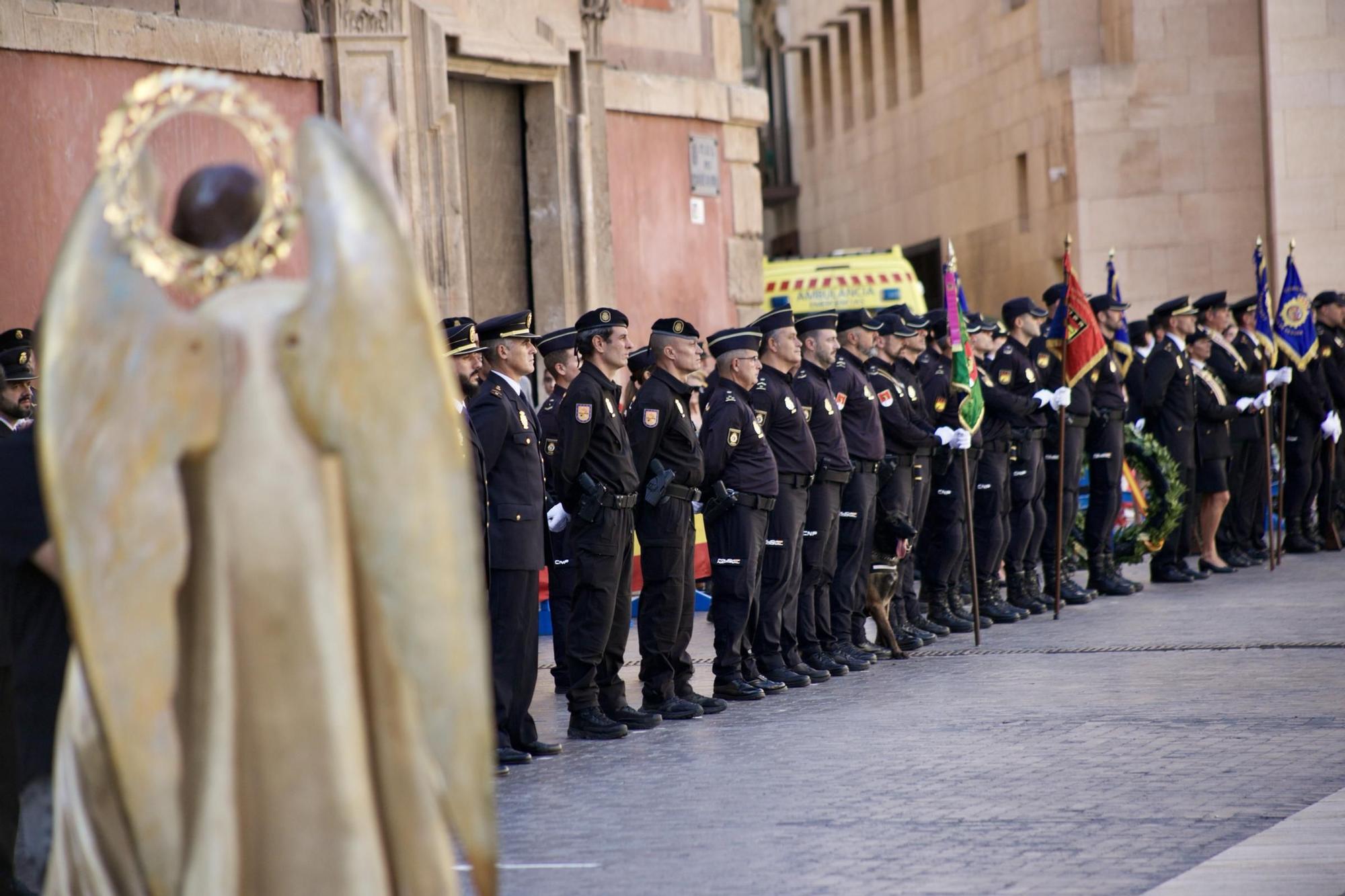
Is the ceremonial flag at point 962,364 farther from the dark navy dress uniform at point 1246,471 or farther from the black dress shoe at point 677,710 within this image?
the dark navy dress uniform at point 1246,471

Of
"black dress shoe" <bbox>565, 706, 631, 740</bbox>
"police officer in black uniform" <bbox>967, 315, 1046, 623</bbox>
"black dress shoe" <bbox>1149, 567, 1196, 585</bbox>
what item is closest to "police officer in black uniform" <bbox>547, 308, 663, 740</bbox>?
"black dress shoe" <bbox>565, 706, 631, 740</bbox>

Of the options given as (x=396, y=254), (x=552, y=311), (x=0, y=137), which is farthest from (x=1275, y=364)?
(x=396, y=254)

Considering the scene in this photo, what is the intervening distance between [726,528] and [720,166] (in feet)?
30.6

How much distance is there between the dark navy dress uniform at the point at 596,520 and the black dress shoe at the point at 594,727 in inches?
1.7

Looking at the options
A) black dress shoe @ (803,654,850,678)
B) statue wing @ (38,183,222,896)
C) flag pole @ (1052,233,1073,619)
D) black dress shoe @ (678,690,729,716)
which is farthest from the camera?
flag pole @ (1052,233,1073,619)

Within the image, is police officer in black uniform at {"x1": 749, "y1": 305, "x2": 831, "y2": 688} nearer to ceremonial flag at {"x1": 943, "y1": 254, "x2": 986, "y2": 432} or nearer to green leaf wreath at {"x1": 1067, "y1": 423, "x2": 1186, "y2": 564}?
ceremonial flag at {"x1": 943, "y1": 254, "x2": 986, "y2": 432}

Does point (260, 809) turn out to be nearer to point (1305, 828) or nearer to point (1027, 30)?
point (1305, 828)

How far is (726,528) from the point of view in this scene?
38.1ft

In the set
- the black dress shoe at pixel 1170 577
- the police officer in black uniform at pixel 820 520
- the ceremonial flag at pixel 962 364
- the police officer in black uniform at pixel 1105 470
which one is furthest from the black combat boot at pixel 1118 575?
the police officer in black uniform at pixel 820 520

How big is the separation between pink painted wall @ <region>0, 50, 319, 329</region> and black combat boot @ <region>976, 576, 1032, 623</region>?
5521 millimetres

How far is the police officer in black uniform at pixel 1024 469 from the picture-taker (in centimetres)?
1558

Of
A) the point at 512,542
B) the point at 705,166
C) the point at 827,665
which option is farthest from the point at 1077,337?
the point at 512,542

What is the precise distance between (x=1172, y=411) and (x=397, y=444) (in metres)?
14.6

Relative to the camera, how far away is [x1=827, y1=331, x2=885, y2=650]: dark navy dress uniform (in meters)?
13.2
